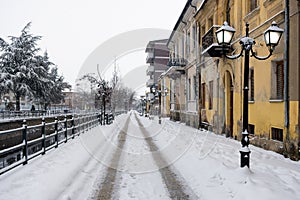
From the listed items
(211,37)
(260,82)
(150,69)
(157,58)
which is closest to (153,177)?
(260,82)

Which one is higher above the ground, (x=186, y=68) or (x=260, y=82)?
(x=186, y=68)

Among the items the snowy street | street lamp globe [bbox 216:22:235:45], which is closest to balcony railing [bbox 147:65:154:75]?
the snowy street

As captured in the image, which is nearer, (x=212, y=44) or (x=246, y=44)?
(x=246, y=44)

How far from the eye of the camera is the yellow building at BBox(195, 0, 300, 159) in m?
7.84

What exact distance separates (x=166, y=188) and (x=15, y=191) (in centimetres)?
274

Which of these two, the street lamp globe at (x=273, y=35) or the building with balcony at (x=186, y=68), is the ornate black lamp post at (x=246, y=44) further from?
the building with balcony at (x=186, y=68)

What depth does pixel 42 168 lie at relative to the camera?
6840 millimetres

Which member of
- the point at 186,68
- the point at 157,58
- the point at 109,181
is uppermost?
the point at 157,58

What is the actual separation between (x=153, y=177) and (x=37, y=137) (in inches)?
332

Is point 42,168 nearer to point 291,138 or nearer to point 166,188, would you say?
point 166,188

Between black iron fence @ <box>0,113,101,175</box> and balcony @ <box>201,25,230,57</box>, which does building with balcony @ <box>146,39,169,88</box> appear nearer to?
black iron fence @ <box>0,113,101,175</box>

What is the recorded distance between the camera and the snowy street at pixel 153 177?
5.12 m

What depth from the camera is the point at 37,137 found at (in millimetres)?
13156

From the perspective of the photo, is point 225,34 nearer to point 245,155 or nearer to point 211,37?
point 245,155
